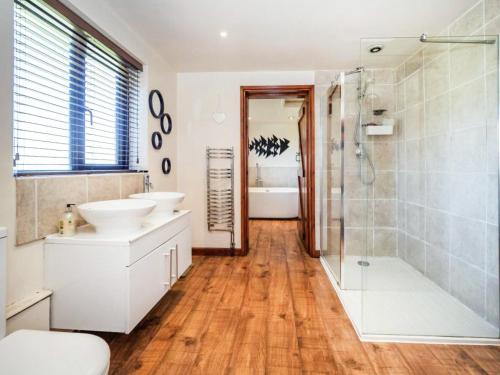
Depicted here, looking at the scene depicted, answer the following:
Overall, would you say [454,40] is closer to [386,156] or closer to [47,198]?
[386,156]

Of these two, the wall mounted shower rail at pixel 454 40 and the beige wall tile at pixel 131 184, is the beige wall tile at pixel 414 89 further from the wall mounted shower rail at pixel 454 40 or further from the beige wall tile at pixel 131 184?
the beige wall tile at pixel 131 184

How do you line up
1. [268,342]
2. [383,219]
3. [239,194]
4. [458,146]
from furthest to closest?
[239,194]
[383,219]
[458,146]
[268,342]

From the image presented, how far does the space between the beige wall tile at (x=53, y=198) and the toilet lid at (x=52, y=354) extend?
67cm

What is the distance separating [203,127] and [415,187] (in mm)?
2491

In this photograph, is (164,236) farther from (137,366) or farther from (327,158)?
(327,158)

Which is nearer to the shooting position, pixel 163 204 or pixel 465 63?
pixel 465 63

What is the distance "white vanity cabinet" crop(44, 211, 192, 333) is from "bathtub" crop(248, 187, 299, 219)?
4110 mm

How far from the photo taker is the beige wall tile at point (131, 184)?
214 centimetres

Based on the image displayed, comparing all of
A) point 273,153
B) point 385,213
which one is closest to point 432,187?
point 385,213

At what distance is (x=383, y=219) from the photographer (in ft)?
9.68

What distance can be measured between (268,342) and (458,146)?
205 centimetres

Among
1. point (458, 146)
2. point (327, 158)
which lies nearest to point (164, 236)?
point (327, 158)

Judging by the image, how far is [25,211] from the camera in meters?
1.34

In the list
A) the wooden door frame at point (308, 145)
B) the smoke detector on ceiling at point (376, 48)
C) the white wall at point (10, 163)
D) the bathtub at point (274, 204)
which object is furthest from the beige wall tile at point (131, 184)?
the bathtub at point (274, 204)
